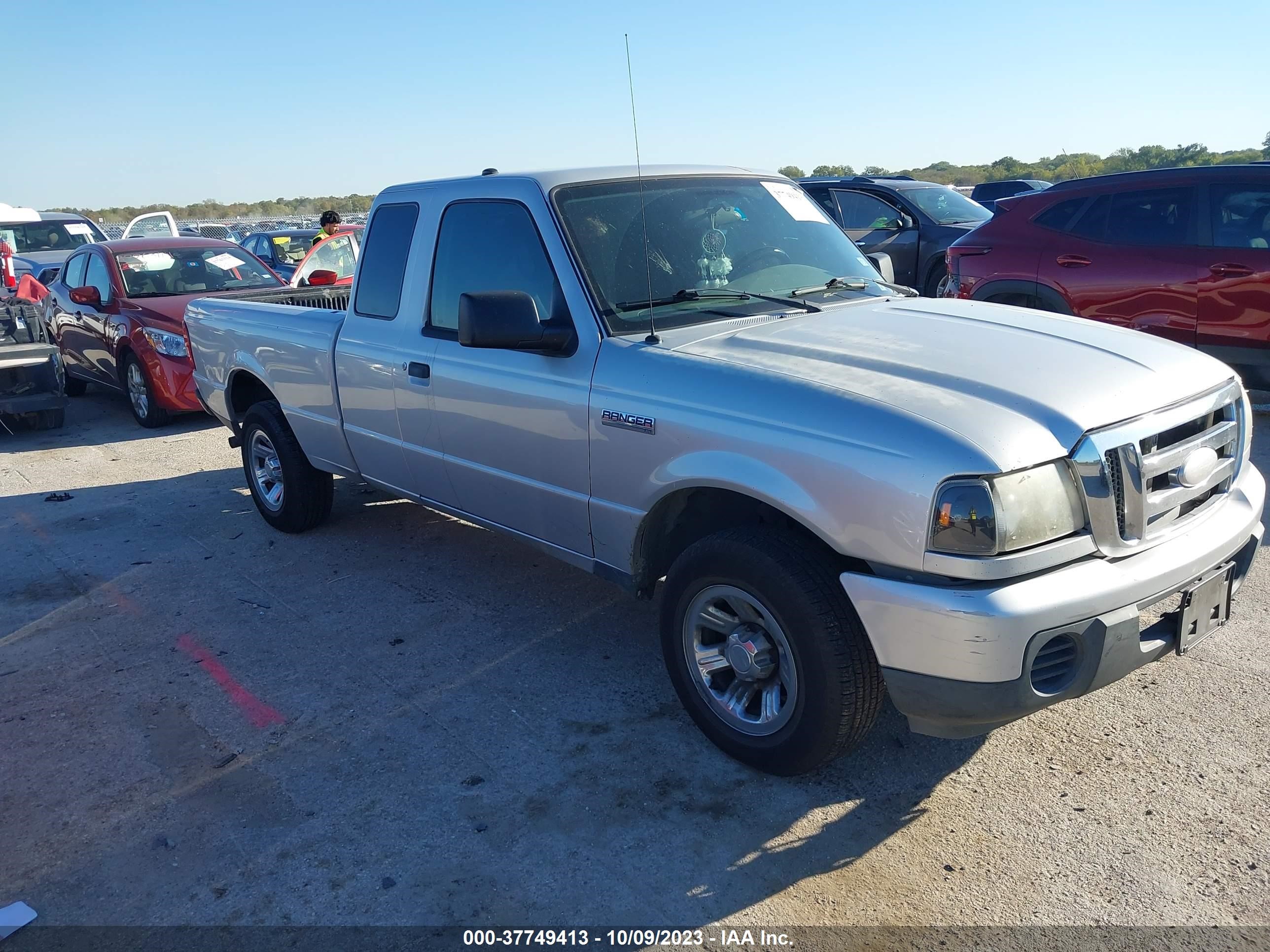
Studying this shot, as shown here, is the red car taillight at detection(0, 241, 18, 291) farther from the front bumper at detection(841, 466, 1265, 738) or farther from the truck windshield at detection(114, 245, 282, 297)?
the front bumper at detection(841, 466, 1265, 738)

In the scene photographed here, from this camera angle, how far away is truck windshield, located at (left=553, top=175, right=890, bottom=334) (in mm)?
3922

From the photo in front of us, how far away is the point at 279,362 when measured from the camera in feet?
18.9

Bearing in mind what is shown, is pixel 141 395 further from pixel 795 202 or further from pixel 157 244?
pixel 795 202

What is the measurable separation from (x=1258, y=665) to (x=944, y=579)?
1995 mm

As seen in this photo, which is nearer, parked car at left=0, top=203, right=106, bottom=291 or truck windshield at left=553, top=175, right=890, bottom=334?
truck windshield at left=553, top=175, right=890, bottom=334

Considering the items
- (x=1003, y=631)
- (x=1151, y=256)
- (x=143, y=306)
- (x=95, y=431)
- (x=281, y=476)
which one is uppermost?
(x=143, y=306)

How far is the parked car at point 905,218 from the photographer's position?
1195cm

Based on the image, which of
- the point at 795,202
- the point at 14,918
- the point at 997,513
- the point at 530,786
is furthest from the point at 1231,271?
the point at 14,918

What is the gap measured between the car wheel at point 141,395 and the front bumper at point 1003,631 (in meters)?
8.31

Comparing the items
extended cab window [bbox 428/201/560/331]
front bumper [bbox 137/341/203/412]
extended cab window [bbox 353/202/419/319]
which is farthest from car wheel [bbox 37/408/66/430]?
extended cab window [bbox 428/201/560/331]

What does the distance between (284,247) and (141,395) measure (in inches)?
271

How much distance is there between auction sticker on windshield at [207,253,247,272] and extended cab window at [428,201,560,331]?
263 inches

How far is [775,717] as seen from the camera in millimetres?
3303

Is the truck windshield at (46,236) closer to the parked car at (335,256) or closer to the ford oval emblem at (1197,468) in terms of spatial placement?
the parked car at (335,256)
